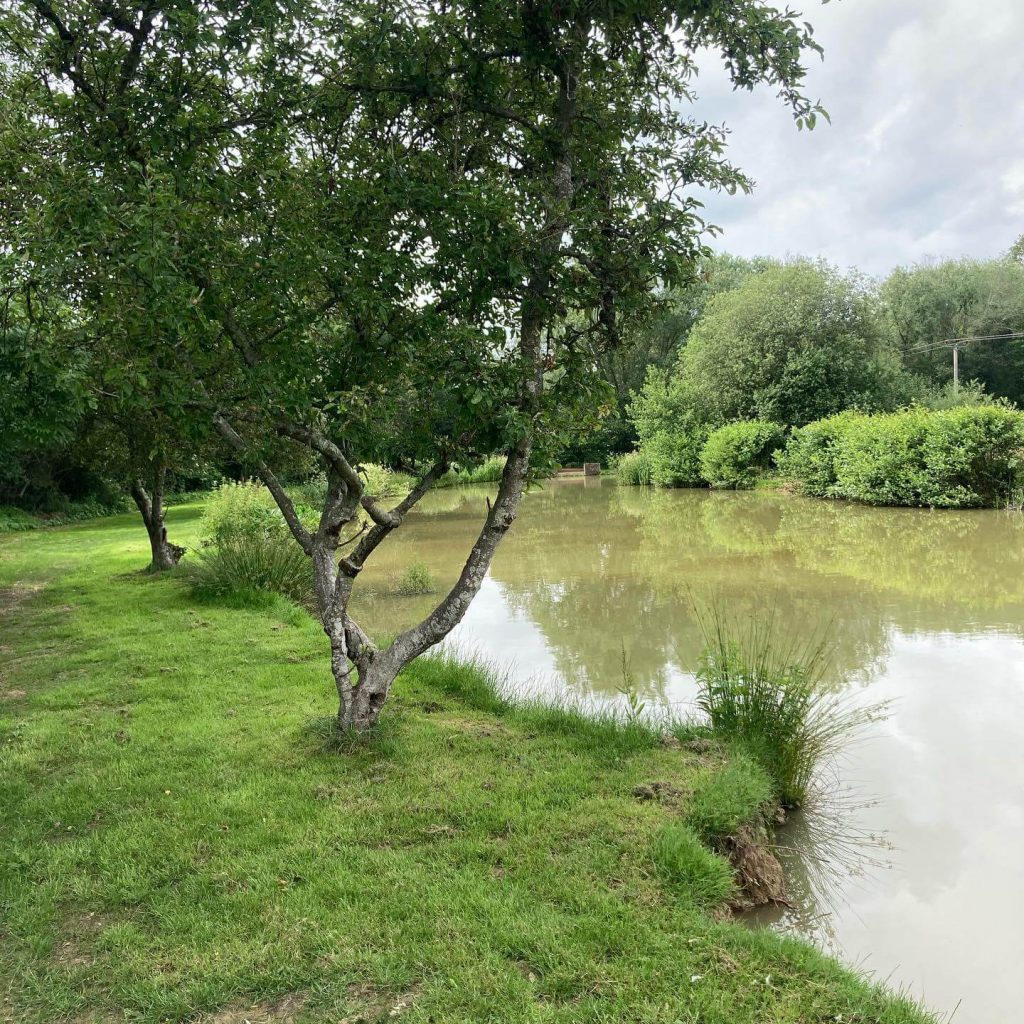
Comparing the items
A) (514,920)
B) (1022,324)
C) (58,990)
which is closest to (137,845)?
(58,990)

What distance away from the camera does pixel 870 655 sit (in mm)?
7367

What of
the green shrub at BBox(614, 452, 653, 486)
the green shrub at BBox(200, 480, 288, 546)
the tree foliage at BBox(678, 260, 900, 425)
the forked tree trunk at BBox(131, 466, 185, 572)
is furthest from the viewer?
the green shrub at BBox(614, 452, 653, 486)

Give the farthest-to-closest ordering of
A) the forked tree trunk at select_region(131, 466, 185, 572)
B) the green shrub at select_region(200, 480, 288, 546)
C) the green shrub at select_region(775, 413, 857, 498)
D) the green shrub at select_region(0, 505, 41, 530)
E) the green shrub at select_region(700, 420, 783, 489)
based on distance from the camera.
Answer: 1. the green shrub at select_region(700, 420, 783, 489)
2. the green shrub at select_region(775, 413, 857, 498)
3. the green shrub at select_region(0, 505, 41, 530)
4. the forked tree trunk at select_region(131, 466, 185, 572)
5. the green shrub at select_region(200, 480, 288, 546)

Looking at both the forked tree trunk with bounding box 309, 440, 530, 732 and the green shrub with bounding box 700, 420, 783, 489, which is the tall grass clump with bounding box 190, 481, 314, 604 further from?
the green shrub with bounding box 700, 420, 783, 489

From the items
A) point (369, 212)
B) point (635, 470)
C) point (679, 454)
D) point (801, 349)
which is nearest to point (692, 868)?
point (369, 212)

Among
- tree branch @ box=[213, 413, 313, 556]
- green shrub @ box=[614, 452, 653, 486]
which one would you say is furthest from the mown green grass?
green shrub @ box=[614, 452, 653, 486]

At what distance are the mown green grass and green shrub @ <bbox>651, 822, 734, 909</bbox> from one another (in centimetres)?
1

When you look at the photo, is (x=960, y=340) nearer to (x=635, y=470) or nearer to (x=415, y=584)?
(x=635, y=470)

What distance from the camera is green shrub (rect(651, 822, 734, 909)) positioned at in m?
3.14

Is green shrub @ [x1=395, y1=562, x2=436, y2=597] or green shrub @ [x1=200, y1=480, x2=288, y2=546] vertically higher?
green shrub @ [x1=200, y1=480, x2=288, y2=546]

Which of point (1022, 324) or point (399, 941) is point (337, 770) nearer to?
point (399, 941)

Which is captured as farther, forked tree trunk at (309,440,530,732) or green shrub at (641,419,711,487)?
green shrub at (641,419,711,487)

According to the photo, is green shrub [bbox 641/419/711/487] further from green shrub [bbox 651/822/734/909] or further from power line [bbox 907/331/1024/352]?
green shrub [bbox 651/822/734/909]

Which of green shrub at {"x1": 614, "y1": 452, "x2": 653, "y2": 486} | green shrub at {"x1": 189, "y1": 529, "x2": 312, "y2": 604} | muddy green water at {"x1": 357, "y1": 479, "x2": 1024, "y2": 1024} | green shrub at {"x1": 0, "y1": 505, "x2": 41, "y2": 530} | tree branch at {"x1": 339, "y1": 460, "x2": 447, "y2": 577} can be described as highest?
green shrub at {"x1": 614, "y1": 452, "x2": 653, "y2": 486}
